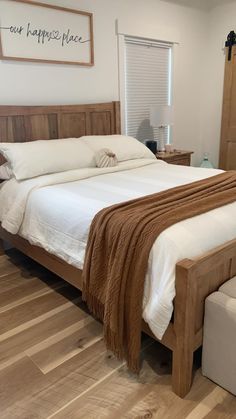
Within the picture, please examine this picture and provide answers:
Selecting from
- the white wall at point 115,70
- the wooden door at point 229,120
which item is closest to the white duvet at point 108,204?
the white wall at point 115,70

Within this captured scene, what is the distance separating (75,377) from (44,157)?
5.06 ft

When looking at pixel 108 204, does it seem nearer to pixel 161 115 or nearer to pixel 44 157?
pixel 44 157

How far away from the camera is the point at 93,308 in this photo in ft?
5.82

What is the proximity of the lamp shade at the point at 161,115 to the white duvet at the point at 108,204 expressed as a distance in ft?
2.56

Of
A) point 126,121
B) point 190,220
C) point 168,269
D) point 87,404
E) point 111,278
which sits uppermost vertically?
point 126,121

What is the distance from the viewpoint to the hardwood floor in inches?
56.1

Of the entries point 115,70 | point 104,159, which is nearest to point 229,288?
point 104,159

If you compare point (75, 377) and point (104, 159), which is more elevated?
point (104, 159)

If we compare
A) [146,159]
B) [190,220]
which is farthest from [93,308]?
[146,159]

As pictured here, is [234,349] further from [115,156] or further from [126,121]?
[126,121]

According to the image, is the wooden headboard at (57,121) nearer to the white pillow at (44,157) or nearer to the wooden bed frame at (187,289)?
the white pillow at (44,157)

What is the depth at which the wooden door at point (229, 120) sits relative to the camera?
13.7 feet

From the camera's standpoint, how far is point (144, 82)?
12.6 feet

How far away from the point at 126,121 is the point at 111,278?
2.61 metres
